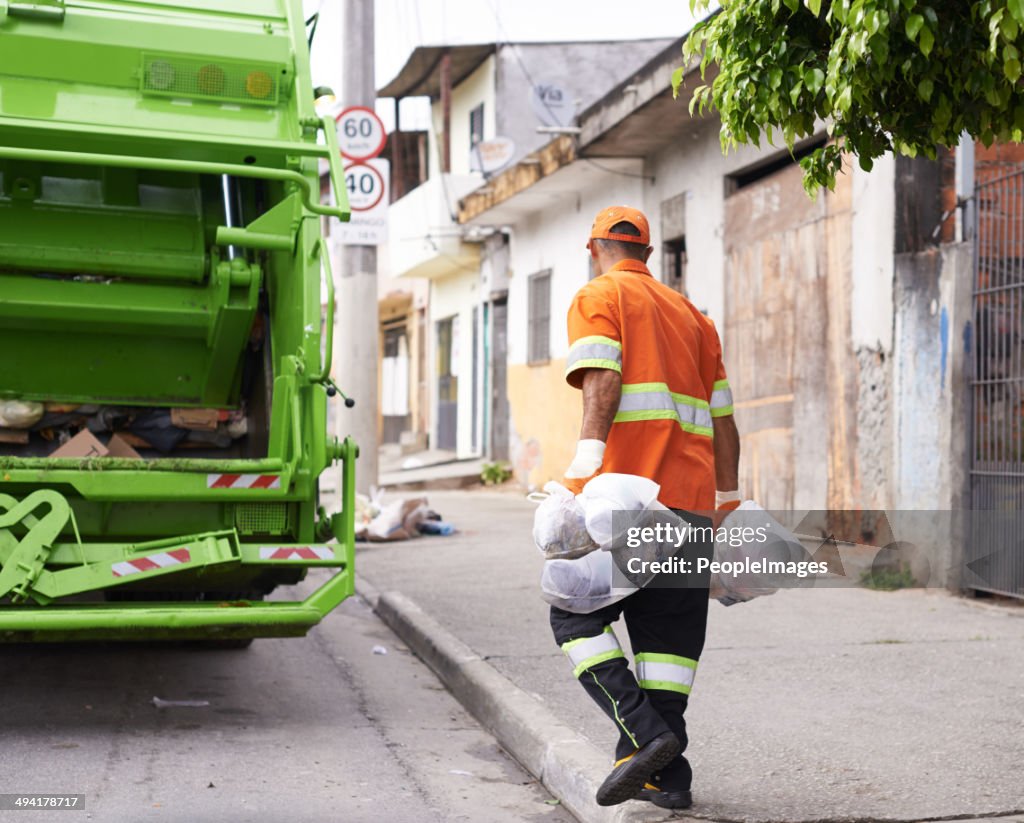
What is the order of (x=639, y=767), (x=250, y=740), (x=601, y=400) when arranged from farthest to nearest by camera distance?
1. (x=250, y=740)
2. (x=601, y=400)
3. (x=639, y=767)

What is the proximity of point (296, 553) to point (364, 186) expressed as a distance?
641 cm

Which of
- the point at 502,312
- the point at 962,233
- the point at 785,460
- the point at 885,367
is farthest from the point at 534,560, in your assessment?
the point at 502,312

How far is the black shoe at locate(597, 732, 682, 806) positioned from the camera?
3.55 m

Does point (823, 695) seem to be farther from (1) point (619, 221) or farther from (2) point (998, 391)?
(2) point (998, 391)

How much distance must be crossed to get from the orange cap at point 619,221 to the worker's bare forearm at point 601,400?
0.49m

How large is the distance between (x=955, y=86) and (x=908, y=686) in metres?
2.91

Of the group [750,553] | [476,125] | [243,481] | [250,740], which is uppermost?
[476,125]

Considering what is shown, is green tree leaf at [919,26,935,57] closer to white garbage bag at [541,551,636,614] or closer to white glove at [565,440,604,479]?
white glove at [565,440,604,479]

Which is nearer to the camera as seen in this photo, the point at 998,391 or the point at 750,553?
the point at 750,553

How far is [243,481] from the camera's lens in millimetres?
5148

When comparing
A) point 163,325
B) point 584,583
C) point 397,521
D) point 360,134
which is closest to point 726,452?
point 584,583

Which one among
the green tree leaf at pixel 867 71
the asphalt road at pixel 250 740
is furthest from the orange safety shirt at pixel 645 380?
the asphalt road at pixel 250 740

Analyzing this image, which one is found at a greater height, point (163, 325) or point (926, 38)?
A: point (926, 38)

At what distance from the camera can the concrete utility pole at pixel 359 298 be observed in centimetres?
1134
